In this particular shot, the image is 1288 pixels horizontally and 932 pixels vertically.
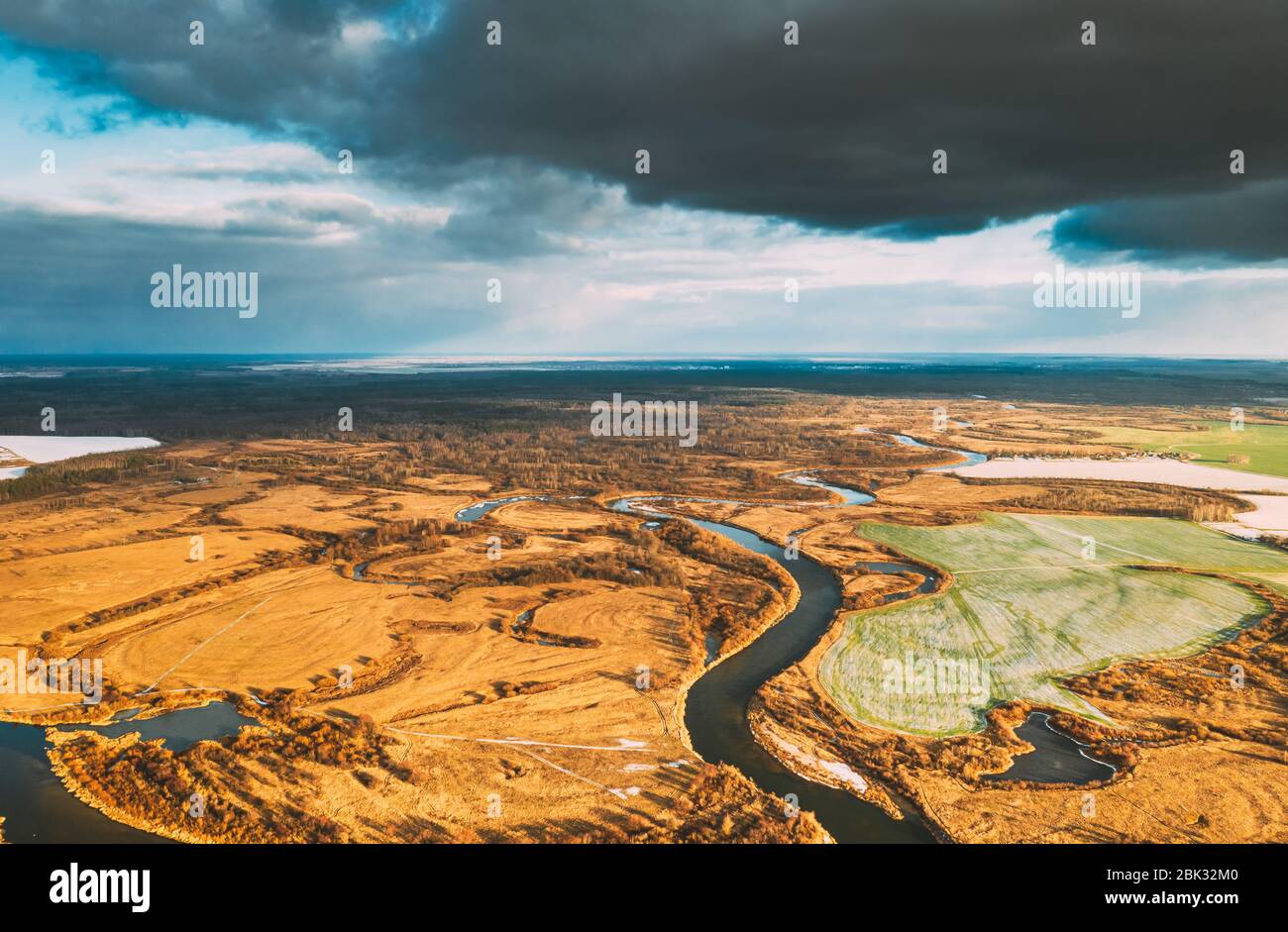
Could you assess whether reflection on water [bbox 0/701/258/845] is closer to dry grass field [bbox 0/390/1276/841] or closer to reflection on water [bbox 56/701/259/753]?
reflection on water [bbox 56/701/259/753]

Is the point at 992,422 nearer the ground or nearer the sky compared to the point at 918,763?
nearer the sky

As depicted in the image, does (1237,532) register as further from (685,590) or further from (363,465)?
(363,465)

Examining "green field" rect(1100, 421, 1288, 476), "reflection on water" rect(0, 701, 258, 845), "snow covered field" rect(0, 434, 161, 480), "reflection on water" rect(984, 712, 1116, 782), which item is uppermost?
"snow covered field" rect(0, 434, 161, 480)

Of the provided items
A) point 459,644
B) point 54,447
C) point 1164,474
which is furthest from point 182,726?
point 1164,474

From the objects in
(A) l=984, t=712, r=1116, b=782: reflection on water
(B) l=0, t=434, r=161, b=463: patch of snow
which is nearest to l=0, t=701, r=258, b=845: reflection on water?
(A) l=984, t=712, r=1116, b=782: reflection on water

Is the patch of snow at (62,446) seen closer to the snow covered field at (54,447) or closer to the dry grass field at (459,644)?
the snow covered field at (54,447)

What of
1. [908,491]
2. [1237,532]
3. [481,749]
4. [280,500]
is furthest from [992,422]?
[481,749]
